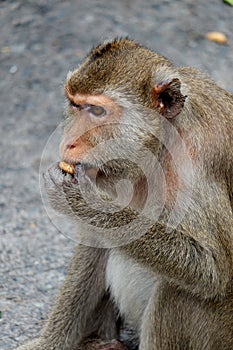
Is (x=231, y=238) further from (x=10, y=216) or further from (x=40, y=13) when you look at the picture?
(x=40, y=13)

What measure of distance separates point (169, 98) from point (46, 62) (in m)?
3.99

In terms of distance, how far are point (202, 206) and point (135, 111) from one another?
56 cm

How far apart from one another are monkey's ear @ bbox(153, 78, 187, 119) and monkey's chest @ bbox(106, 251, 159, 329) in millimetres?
787

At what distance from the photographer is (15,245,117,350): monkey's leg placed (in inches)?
219

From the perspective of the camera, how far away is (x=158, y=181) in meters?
4.82

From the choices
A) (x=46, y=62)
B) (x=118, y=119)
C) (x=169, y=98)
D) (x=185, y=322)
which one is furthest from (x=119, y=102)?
(x=46, y=62)

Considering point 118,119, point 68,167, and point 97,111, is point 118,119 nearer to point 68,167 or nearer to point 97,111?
point 97,111

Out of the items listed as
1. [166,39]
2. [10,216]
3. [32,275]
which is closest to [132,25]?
[166,39]

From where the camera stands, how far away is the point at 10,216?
6.98 meters

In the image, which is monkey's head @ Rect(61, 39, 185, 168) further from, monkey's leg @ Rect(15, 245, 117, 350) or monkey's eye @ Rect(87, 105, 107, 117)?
monkey's leg @ Rect(15, 245, 117, 350)

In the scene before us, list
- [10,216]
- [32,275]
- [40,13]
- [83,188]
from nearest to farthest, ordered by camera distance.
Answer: [83,188] → [32,275] → [10,216] → [40,13]

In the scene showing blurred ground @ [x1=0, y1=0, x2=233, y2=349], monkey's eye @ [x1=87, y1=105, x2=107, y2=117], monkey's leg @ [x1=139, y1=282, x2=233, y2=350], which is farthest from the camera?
blurred ground @ [x1=0, y1=0, x2=233, y2=349]

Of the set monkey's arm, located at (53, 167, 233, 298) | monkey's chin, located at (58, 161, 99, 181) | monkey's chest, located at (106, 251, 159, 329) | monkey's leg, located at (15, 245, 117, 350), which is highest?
monkey's chin, located at (58, 161, 99, 181)

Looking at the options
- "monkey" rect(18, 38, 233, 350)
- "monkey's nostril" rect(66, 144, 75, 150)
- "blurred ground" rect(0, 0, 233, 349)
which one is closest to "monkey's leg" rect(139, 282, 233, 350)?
"monkey" rect(18, 38, 233, 350)
